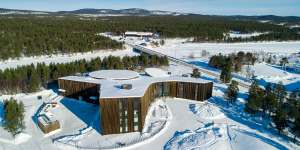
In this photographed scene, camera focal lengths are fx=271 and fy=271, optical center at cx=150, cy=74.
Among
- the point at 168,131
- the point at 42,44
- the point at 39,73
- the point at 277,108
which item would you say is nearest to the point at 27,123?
the point at 39,73

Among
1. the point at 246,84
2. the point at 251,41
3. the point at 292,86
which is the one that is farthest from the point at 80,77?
the point at 251,41

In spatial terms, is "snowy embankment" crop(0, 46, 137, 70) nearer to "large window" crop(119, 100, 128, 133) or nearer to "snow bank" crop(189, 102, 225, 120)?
"snow bank" crop(189, 102, 225, 120)

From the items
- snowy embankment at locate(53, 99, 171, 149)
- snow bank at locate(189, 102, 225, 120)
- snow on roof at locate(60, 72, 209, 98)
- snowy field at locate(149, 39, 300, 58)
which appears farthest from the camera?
snowy field at locate(149, 39, 300, 58)

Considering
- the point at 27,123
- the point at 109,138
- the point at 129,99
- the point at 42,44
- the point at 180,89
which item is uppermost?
the point at 42,44

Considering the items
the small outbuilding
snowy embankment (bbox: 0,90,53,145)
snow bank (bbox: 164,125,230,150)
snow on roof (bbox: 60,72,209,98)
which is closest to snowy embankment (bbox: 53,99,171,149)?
the small outbuilding

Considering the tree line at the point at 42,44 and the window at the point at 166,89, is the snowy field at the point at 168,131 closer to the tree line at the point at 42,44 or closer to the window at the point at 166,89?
the window at the point at 166,89

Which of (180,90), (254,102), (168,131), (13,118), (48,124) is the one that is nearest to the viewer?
(13,118)

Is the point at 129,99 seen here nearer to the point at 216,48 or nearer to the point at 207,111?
the point at 207,111

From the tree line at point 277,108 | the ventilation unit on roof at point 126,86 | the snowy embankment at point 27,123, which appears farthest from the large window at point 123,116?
the tree line at point 277,108

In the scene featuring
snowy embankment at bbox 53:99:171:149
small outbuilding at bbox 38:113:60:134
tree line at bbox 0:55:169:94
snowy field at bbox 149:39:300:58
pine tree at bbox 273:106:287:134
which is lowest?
snowy embankment at bbox 53:99:171:149

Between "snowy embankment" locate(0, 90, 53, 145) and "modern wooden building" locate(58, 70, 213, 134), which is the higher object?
"modern wooden building" locate(58, 70, 213, 134)
